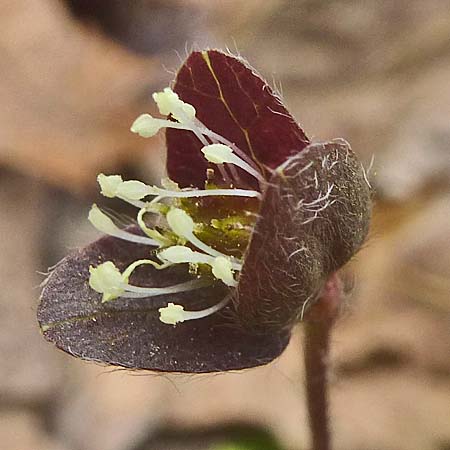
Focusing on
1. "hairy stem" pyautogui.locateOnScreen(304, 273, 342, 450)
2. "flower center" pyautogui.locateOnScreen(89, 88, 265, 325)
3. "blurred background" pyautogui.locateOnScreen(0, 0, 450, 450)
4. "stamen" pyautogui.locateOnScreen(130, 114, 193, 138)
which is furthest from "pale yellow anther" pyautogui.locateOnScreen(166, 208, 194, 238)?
"blurred background" pyautogui.locateOnScreen(0, 0, 450, 450)

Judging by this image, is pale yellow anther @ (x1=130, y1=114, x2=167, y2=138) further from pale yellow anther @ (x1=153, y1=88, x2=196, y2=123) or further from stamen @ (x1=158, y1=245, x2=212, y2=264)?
stamen @ (x1=158, y1=245, x2=212, y2=264)

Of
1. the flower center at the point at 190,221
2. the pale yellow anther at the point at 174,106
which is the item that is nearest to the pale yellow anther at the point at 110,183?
the flower center at the point at 190,221

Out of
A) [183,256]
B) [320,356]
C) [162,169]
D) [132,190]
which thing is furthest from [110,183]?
[162,169]

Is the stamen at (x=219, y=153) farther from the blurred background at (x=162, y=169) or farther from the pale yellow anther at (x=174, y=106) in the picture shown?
the blurred background at (x=162, y=169)

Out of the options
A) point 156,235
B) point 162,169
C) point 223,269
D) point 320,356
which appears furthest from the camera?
point 162,169

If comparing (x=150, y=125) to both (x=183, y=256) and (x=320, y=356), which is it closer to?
(x=183, y=256)

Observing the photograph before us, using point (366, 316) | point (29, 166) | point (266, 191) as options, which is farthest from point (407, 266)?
point (266, 191)

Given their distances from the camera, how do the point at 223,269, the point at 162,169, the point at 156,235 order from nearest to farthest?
the point at 223,269 < the point at 156,235 < the point at 162,169
